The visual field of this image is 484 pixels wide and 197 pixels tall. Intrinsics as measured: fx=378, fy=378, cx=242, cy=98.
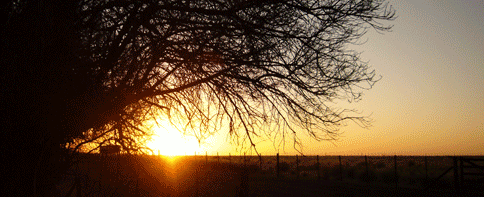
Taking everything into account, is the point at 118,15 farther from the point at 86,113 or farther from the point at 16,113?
the point at 16,113

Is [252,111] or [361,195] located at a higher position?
[252,111]

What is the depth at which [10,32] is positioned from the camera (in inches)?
132

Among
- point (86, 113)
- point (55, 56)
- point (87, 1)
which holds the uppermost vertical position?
point (87, 1)

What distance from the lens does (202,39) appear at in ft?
15.2

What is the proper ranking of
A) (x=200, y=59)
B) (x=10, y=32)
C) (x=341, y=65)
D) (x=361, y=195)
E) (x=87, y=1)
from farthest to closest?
(x=361, y=195) < (x=341, y=65) < (x=200, y=59) < (x=87, y=1) < (x=10, y=32)

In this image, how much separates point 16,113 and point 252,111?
380 centimetres

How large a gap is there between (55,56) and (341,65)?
438cm

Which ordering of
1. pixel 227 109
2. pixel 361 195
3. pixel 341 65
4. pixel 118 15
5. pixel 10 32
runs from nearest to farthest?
pixel 10 32, pixel 118 15, pixel 341 65, pixel 227 109, pixel 361 195

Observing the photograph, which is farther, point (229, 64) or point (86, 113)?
point (229, 64)

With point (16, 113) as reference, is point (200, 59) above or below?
above

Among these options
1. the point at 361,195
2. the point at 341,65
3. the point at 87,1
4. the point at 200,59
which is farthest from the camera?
the point at 361,195

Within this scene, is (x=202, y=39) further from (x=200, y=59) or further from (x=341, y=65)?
(x=341, y=65)

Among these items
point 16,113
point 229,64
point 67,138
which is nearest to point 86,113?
point 67,138

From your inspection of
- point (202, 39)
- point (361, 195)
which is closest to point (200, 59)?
point (202, 39)
